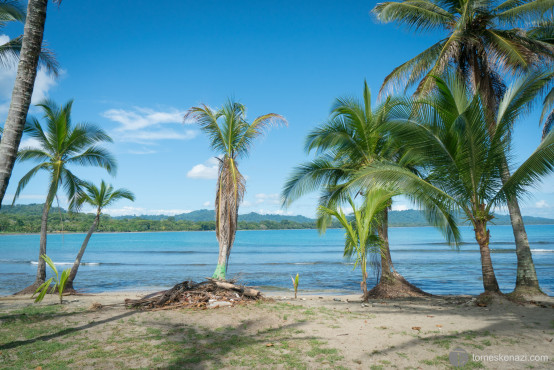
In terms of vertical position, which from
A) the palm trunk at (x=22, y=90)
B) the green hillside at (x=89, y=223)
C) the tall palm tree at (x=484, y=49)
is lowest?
the green hillside at (x=89, y=223)

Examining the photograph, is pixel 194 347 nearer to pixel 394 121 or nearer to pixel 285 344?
pixel 285 344

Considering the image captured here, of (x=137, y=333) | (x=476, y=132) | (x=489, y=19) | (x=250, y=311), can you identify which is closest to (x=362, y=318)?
(x=250, y=311)

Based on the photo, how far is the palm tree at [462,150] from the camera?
8.02 m

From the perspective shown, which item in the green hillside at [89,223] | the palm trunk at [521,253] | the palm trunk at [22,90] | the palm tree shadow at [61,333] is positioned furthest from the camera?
the green hillside at [89,223]

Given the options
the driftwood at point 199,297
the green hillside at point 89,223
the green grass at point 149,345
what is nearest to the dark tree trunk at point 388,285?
the driftwood at point 199,297

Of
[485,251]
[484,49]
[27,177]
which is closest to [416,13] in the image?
[484,49]

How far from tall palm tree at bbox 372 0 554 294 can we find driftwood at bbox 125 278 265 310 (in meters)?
7.05

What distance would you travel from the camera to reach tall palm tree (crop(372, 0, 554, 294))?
931cm

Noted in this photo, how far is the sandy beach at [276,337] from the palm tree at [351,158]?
2.92 m

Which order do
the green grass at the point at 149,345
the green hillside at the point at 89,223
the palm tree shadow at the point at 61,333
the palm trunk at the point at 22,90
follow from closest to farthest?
the green grass at the point at 149,345 < the palm trunk at the point at 22,90 < the palm tree shadow at the point at 61,333 < the green hillside at the point at 89,223

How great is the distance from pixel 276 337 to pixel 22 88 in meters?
5.03

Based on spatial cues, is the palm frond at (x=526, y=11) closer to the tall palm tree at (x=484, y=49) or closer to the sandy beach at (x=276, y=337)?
the tall palm tree at (x=484, y=49)

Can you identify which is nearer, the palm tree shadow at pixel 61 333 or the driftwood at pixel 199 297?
the palm tree shadow at pixel 61 333

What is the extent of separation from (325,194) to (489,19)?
273 inches
